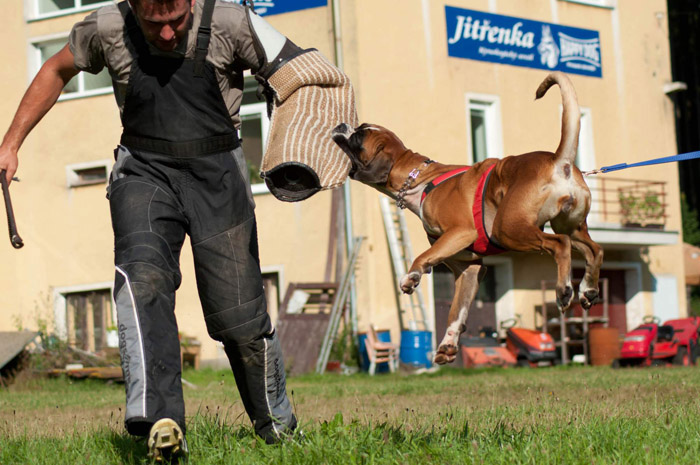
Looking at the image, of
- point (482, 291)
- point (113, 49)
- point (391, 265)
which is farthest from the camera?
point (482, 291)

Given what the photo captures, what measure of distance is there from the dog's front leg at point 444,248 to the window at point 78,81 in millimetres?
Result: 15998

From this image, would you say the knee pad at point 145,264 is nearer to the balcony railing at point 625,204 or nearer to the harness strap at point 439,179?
the harness strap at point 439,179

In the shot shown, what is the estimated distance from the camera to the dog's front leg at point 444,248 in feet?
18.1

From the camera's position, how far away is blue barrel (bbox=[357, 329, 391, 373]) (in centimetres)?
1767

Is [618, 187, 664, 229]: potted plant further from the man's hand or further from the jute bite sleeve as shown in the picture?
the man's hand

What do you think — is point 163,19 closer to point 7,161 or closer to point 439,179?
point 7,161

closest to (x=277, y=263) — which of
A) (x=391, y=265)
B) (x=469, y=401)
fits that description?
(x=391, y=265)

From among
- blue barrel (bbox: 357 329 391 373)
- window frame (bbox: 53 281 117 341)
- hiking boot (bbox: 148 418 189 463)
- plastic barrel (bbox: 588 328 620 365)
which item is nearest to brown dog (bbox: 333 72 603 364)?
hiking boot (bbox: 148 418 189 463)

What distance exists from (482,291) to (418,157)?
47.9 feet

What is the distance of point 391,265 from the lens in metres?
18.8

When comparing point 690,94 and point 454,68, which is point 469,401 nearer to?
point 454,68

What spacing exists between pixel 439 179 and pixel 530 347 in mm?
12763

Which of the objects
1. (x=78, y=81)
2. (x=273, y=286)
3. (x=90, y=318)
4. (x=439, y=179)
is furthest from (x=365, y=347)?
(x=439, y=179)

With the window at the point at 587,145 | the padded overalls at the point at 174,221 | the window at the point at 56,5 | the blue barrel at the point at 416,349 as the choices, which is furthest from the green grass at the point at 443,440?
the window at the point at 56,5
